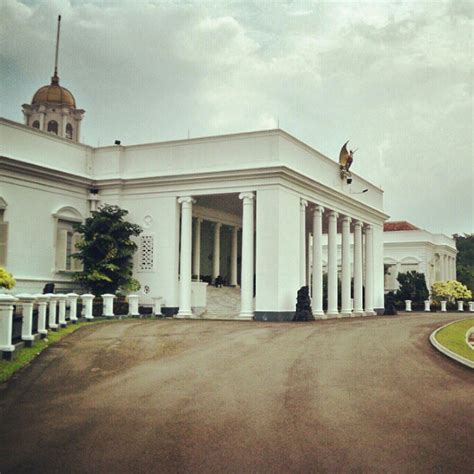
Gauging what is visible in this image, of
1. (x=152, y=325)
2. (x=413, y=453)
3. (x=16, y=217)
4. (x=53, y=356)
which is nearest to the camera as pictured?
(x=413, y=453)

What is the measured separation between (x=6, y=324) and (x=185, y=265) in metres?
16.1

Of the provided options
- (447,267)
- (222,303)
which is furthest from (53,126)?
(447,267)

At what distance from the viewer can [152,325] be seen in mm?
21547

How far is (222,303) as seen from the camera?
3200cm

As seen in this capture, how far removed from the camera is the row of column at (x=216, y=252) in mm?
33950

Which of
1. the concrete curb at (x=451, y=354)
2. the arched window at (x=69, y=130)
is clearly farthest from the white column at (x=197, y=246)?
the concrete curb at (x=451, y=354)

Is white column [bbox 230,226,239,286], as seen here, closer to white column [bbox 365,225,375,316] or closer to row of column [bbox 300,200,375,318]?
row of column [bbox 300,200,375,318]

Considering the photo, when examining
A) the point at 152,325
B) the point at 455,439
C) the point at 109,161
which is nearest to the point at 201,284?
the point at 109,161

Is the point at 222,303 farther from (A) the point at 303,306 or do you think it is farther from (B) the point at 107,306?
(B) the point at 107,306

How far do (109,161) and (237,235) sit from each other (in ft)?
36.2

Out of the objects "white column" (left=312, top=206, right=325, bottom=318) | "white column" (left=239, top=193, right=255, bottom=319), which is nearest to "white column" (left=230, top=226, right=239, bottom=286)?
"white column" (left=312, top=206, right=325, bottom=318)

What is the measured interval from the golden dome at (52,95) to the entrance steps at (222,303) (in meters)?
17.3

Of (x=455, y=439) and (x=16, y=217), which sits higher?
(x=16, y=217)

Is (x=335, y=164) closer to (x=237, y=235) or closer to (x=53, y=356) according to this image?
(x=237, y=235)
